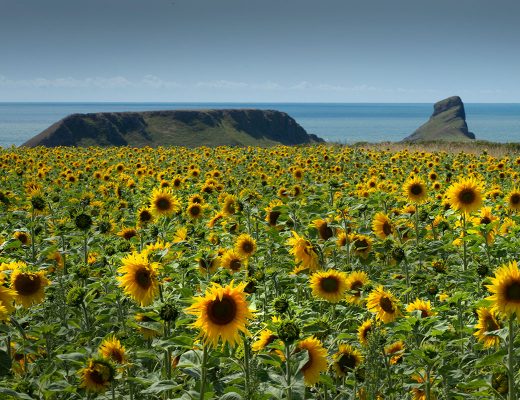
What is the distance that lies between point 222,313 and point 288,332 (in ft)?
1.30

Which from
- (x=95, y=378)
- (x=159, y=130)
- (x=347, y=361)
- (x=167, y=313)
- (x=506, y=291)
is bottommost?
(x=347, y=361)

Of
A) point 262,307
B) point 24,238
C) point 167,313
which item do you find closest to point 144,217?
point 24,238

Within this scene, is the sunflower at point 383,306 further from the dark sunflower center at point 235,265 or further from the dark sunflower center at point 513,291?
the dark sunflower center at point 235,265

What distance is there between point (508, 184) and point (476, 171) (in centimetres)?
192

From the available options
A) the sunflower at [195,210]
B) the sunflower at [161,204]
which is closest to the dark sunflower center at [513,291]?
the sunflower at [161,204]

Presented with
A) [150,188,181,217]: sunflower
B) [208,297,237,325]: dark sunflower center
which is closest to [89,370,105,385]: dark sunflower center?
[208,297,237,325]: dark sunflower center

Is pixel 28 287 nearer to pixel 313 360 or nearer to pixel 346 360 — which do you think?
pixel 313 360

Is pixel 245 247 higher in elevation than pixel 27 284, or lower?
lower

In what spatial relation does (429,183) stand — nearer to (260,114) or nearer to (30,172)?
(30,172)

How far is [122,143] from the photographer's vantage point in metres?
90.9

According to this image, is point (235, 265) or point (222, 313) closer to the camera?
point (222, 313)

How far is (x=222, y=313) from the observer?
3021 millimetres

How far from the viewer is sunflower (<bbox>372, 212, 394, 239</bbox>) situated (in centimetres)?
739

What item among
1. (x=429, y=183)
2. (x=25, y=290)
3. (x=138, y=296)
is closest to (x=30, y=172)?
(x=429, y=183)
